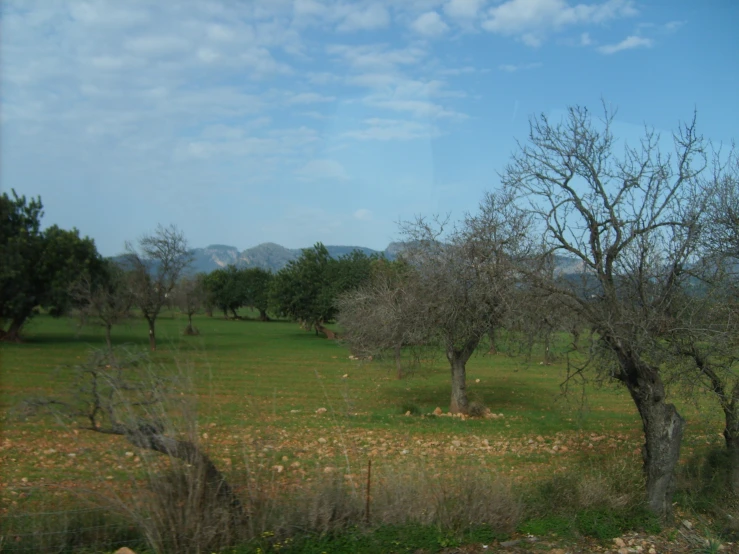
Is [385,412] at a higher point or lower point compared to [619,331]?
lower

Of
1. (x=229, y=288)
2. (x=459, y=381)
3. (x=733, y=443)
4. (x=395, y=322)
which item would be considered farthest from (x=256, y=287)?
(x=733, y=443)

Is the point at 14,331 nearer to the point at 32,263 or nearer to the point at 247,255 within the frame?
the point at 32,263

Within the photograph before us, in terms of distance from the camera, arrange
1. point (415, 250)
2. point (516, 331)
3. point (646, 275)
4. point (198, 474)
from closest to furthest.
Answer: point (198, 474)
point (646, 275)
point (516, 331)
point (415, 250)

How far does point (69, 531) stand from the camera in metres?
6.31

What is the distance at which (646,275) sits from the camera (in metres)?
9.92

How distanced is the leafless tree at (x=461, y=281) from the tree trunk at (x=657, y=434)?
331 centimetres

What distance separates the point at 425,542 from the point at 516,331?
7783mm

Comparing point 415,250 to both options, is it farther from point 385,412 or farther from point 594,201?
point 594,201

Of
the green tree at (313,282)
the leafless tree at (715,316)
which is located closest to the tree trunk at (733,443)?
the leafless tree at (715,316)

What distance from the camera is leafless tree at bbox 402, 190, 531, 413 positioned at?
13875mm

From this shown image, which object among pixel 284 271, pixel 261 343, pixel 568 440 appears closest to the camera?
pixel 568 440

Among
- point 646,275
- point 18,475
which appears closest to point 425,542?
point 646,275

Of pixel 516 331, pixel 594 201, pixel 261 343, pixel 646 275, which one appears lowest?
pixel 261 343

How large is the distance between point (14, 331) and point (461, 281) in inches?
1375
